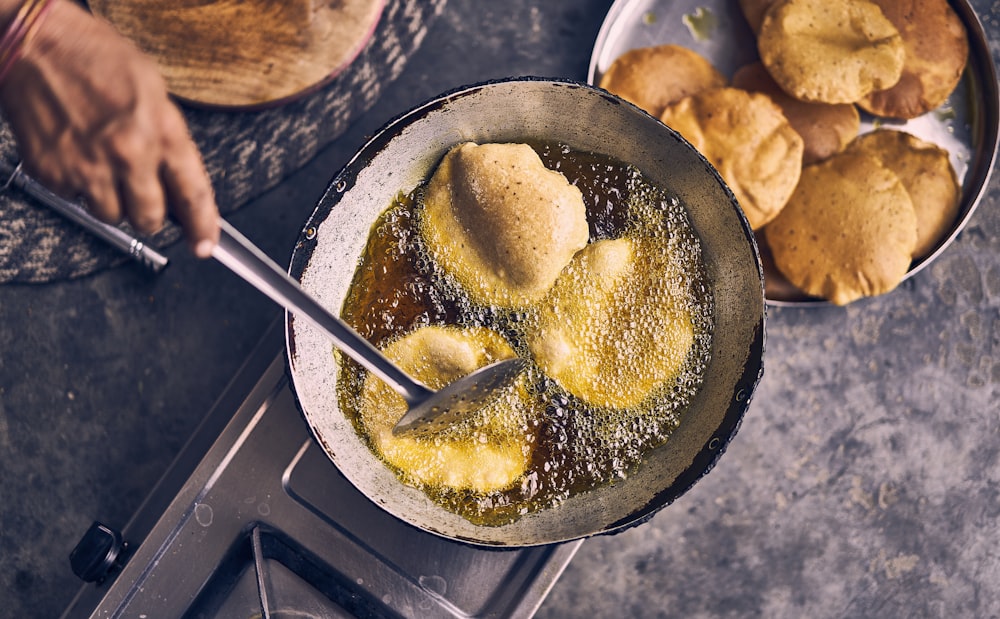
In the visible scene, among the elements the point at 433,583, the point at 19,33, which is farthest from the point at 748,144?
the point at 19,33

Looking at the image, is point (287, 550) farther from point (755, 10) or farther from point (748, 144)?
point (755, 10)

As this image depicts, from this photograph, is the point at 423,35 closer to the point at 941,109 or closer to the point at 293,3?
the point at 293,3

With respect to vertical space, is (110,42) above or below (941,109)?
above

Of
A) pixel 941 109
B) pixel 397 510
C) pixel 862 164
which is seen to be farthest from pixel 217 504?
pixel 941 109

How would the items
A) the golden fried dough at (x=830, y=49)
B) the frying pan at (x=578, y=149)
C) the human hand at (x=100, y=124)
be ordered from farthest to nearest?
the golden fried dough at (x=830, y=49), the frying pan at (x=578, y=149), the human hand at (x=100, y=124)

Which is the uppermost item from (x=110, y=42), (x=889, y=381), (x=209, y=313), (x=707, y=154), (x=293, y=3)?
(x=110, y=42)

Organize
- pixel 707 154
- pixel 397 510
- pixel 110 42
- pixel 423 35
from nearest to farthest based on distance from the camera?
1. pixel 110 42
2. pixel 397 510
3. pixel 707 154
4. pixel 423 35

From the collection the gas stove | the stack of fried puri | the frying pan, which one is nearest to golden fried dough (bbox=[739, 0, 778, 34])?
the stack of fried puri

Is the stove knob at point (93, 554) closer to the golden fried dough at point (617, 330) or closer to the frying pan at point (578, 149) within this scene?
the frying pan at point (578, 149)

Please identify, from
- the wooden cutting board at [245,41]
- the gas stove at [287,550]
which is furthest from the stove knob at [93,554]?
the wooden cutting board at [245,41]
